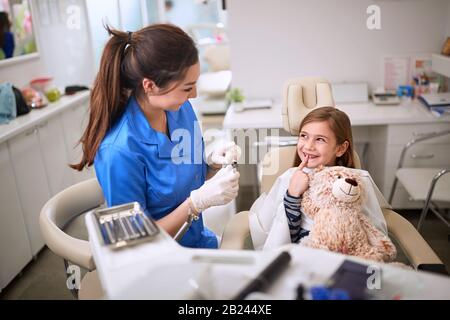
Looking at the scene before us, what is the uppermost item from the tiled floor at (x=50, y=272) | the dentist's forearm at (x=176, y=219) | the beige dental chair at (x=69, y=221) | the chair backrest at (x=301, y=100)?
the chair backrest at (x=301, y=100)

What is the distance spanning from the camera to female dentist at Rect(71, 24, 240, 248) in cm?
103

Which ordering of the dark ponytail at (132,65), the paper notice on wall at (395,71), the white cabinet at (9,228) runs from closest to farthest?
the dark ponytail at (132,65) → the white cabinet at (9,228) → the paper notice on wall at (395,71)

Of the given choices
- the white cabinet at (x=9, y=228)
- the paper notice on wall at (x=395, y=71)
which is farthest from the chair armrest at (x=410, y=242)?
the white cabinet at (x=9, y=228)

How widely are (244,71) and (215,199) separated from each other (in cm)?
171

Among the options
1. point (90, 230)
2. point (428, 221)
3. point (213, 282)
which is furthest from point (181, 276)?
point (428, 221)

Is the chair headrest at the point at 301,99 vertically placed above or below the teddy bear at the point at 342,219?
above

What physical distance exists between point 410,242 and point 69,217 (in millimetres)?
1122

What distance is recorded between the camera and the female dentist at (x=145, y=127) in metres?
1.03

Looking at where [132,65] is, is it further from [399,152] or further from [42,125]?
[399,152]

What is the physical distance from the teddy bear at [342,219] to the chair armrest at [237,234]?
7.7 inches

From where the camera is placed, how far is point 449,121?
72.0 inches

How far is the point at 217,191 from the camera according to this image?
40.9 inches

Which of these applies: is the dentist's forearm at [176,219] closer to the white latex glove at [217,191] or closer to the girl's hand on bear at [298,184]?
the white latex glove at [217,191]

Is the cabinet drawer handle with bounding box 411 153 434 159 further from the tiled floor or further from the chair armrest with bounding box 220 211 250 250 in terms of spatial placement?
the chair armrest with bounding box 220 211 250 250
